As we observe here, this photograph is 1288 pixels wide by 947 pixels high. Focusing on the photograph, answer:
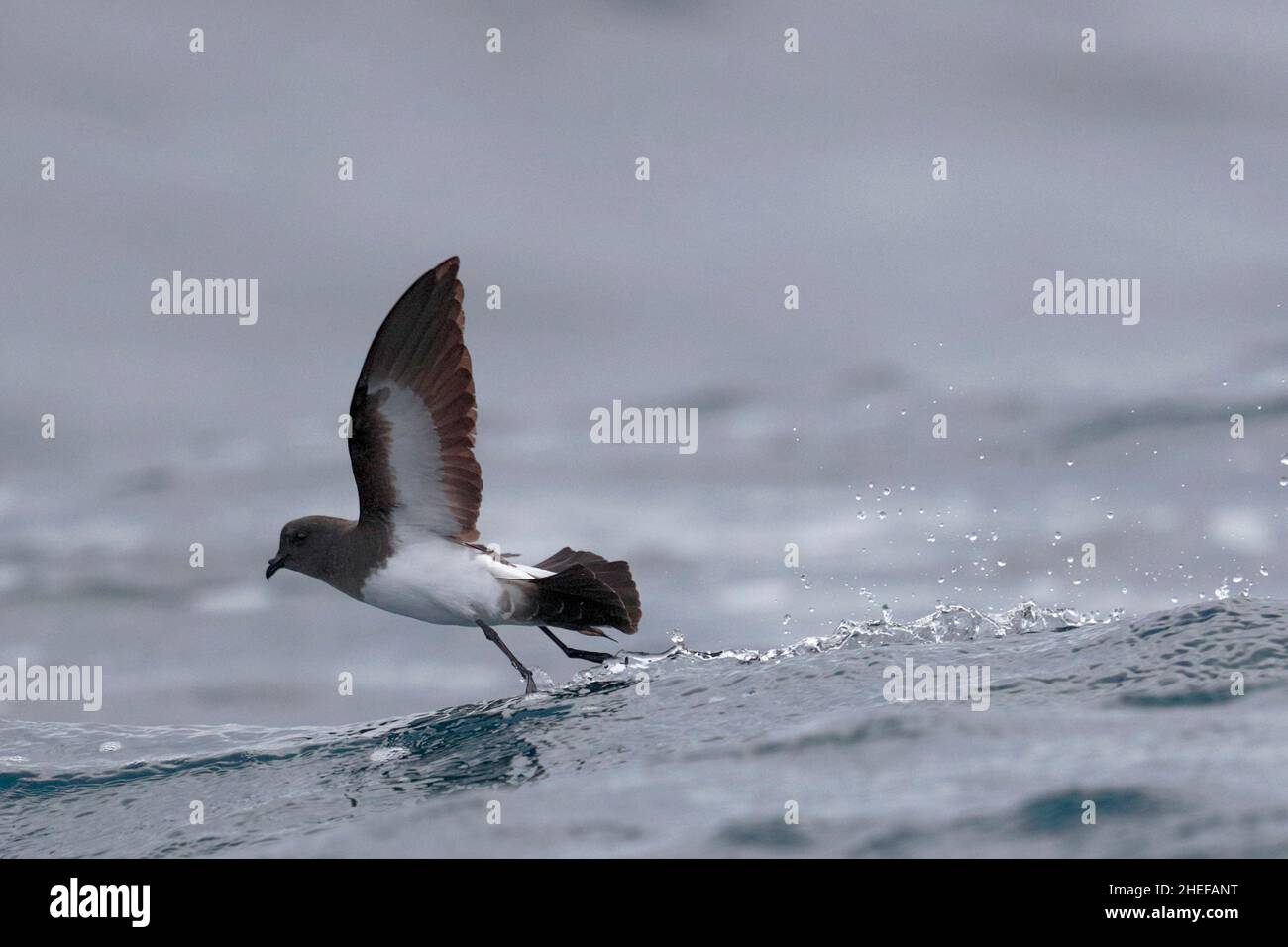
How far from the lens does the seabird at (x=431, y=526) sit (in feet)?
26.3

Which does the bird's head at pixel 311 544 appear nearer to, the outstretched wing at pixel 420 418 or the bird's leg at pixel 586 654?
the outstretched wing at pixel 420 418

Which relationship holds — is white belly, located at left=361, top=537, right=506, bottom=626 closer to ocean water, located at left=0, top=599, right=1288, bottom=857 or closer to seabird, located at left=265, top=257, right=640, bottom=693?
seabird, located at left=265, top=257, right=640, bottom=693

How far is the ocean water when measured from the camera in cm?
591

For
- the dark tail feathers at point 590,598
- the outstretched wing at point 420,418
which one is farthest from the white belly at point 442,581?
the dark tail feathers at point 590,598

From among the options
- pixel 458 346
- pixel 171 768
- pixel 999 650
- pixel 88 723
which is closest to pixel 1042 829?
pixel 999 650

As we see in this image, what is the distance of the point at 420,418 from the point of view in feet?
26.9

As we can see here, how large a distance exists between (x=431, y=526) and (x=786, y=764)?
10.2 feet

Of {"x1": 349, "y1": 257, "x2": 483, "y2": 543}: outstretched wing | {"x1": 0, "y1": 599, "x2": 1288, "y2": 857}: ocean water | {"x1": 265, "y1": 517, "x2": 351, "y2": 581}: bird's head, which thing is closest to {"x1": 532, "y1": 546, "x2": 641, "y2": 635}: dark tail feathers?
→ {"x1": 0, "y1": 599, "x2": 1288, "y2": 857}: ocean water

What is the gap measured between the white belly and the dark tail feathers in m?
0.33

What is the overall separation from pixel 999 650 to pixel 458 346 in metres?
4.03

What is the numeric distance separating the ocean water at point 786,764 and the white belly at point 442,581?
2.24 ft
